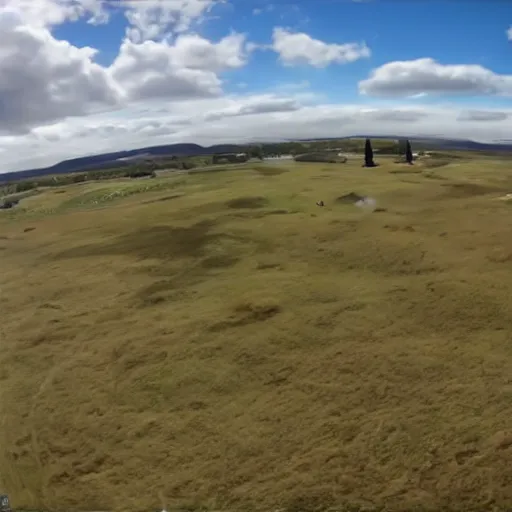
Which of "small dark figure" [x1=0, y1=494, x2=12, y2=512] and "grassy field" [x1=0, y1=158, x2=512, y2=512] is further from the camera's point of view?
"grassy field" [x1=0, y1=158, x2=512, y2=512]

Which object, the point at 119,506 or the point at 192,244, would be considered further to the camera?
the point at 192,244

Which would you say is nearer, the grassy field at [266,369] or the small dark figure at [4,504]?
the small dark figure at [4,504]

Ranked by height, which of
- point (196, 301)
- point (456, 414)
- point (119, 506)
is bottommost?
point (119, 506)

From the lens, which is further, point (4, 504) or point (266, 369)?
point (266, 369)

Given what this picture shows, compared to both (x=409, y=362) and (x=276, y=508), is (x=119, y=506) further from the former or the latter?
(x=409, y=362)

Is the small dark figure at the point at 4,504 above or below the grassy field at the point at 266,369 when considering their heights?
below

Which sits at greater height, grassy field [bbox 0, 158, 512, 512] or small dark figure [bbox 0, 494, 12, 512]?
grassy field [bbox 0, 158, 512, 512]

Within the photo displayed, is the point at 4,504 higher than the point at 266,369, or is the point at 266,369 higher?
the point at 266,369

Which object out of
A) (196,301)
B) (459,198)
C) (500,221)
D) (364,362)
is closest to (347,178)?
(459,198)
